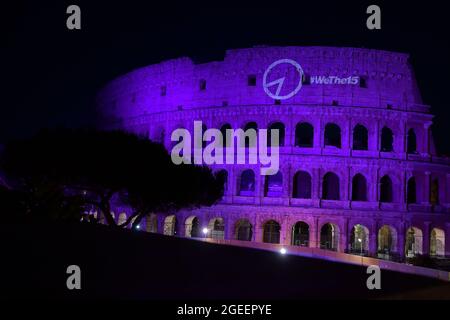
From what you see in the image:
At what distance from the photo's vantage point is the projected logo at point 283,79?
31.7 metres

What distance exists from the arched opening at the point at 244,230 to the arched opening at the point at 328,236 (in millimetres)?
4354

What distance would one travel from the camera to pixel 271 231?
32062mm

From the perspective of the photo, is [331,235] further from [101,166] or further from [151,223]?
[101,166]

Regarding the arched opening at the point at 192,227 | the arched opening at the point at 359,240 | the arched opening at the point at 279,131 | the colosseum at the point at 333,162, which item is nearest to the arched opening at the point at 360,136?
the colosseum at the point at 333,162

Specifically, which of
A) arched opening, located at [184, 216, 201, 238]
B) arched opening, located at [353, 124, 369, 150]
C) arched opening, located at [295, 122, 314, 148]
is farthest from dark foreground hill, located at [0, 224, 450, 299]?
arched opening, located at [353, 124, 369, 150]

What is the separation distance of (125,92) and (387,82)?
1814 cm

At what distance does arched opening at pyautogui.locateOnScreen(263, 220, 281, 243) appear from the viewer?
31.9m

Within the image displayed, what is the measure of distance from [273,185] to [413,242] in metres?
9.44

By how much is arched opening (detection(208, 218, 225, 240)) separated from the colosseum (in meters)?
0.07

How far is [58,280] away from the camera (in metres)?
11.9

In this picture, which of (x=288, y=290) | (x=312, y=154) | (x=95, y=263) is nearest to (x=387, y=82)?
(x=312, y=154)

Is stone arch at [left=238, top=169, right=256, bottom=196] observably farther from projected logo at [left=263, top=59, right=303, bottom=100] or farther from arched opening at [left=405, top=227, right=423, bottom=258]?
arched opening at [left=405, top=227, right=423, bottom=258]

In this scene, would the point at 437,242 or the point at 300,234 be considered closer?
the point at 300,234

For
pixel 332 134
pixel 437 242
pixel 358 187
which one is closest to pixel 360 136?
pixel 332 134
